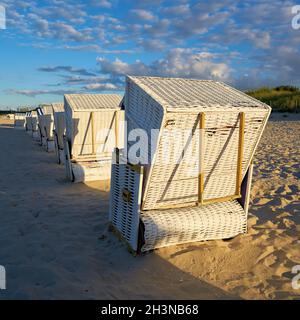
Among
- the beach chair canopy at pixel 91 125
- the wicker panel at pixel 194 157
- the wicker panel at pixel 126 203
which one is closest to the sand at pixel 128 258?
the wicker panel at pixel 126 203

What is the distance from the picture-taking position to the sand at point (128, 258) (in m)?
3.41

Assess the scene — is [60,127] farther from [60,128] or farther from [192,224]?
[192,224]

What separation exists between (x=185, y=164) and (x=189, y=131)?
432 millimetres

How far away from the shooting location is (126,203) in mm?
4391

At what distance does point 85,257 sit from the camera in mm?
4156

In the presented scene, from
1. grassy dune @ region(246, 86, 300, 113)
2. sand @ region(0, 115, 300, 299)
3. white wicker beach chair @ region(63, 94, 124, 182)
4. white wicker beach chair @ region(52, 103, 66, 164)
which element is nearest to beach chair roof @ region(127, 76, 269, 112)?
sand @ region(0, 115, 300, 299)

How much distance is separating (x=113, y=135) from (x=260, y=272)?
19.9ft

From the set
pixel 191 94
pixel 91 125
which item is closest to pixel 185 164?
pixel 191 94

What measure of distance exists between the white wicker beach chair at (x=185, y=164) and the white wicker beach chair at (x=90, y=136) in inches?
145

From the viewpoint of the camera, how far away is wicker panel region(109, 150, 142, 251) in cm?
408

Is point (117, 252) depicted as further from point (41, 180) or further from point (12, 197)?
point (41, 180)

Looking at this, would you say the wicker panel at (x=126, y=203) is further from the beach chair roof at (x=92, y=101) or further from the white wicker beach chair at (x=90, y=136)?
the beach chair roof at (x=92, y=101)

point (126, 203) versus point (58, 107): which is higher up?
point (126, 203)
